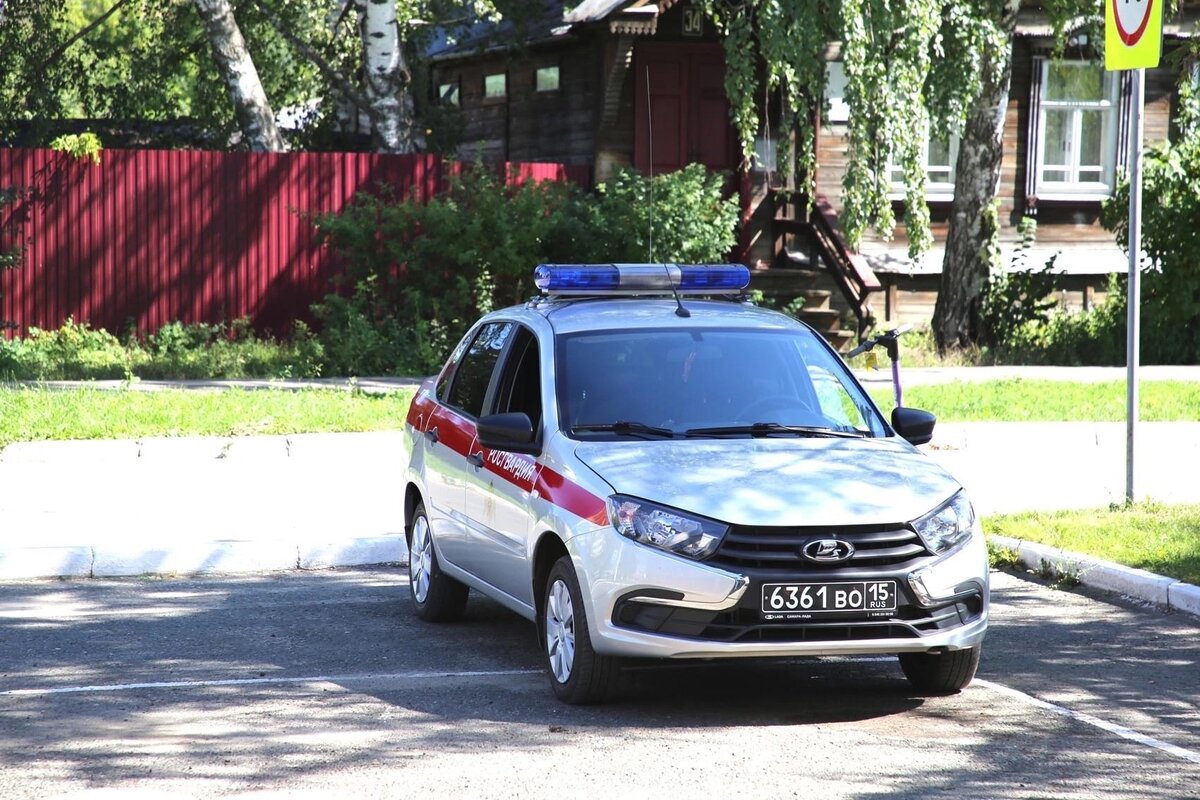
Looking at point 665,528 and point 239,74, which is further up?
point 239,74

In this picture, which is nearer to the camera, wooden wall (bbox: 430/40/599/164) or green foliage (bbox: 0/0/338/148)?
wooden wall (bbox: 430/40/599/164)

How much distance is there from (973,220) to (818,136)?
3.78m

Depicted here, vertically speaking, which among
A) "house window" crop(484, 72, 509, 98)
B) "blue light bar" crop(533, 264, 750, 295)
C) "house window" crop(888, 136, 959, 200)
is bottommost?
"blue light bar" crop(533, 264, 750, 295)

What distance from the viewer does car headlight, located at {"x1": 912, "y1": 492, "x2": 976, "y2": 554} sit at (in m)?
6.58

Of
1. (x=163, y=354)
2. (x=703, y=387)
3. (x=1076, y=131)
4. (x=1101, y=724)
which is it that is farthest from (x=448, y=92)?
(x=1101, y=724)

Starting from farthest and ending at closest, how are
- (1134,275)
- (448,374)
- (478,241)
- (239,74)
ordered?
1. (239,74)
2. (478,241)
3. (1134,275)
4. (448,374)

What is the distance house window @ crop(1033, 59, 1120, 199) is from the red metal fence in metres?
8.41

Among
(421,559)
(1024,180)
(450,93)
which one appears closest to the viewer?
(421,559)

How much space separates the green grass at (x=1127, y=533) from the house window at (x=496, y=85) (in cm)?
1707

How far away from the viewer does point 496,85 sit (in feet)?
90.3

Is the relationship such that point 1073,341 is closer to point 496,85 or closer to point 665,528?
point 496,85

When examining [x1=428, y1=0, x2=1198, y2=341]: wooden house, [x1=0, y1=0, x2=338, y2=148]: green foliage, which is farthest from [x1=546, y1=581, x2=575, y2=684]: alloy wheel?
[x1=0, y1=0, x2=338, y2=148]: green foliage

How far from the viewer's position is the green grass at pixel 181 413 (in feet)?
43.5

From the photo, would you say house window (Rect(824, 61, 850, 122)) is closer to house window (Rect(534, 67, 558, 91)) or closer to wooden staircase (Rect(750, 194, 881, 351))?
wooden staircase (Rect(750, 194, 881, 351))
